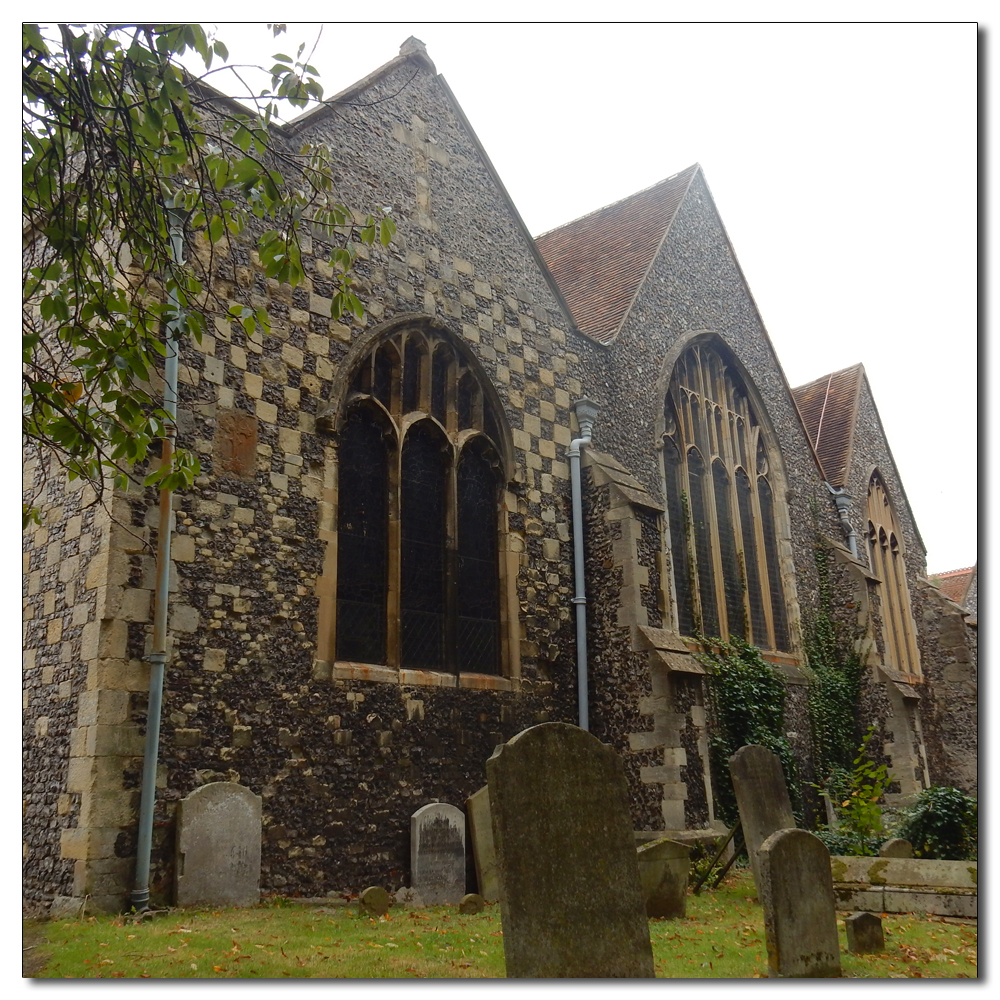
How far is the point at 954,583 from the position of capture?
20188 mm

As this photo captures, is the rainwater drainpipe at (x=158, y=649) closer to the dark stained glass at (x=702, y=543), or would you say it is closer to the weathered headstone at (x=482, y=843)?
the weathered headstone at (x=482, y=843)

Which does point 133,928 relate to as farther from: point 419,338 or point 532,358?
point 532,358

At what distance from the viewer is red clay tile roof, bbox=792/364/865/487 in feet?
60.3

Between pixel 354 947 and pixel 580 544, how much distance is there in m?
6.08

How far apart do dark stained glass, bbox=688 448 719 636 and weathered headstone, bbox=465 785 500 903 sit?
198 inches

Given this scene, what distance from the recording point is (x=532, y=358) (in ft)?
39.7

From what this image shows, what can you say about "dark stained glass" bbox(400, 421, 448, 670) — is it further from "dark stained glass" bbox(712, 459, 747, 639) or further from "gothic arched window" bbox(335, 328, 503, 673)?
"dark stained glass" bbox(712, 459, 747, 639)

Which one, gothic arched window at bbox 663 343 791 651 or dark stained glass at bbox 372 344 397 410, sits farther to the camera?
gothic arched window at bbox 663 343 791 651

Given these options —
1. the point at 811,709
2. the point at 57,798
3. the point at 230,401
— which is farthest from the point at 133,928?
the point at 811,709

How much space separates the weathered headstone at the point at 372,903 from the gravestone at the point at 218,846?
81cm

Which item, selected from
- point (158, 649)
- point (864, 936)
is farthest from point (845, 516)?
point (158, 649)

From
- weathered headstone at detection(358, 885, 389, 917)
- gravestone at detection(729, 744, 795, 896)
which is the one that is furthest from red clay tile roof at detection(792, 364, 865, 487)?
weathered headstone at detection(358, 885, 389, 917)

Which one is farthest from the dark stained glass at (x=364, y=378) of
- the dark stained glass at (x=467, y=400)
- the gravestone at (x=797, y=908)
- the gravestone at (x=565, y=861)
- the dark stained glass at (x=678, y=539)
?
the gravestone at (x=797, y=908)

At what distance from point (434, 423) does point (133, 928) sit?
5751 mm
